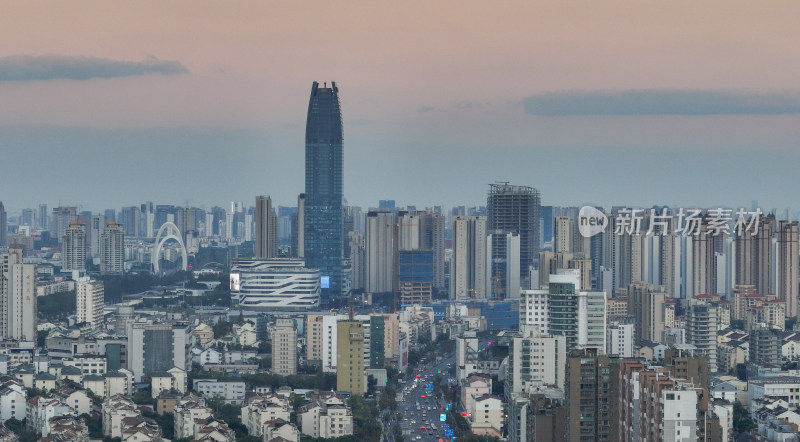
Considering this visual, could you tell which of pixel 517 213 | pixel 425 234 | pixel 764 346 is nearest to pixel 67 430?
pixel 764 346

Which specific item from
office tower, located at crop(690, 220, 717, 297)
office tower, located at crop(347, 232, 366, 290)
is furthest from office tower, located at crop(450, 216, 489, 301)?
office tower, located at crop(690, 220, 717, 297)

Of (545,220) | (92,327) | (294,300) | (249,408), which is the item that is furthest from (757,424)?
(545,220)

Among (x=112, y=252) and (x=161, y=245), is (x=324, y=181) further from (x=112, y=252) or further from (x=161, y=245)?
(x=161, y=245)

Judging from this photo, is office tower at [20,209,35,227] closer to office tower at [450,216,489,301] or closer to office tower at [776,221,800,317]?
office tower at [450,216,489,301]

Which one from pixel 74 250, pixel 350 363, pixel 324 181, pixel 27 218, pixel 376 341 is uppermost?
pixel 324 181

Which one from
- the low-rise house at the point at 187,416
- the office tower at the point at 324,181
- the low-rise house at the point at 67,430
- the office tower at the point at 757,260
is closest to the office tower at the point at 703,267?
the office tower at the point at 757,260

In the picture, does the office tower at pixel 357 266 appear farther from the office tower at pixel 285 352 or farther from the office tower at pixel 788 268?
the office tower at pixel 285 352

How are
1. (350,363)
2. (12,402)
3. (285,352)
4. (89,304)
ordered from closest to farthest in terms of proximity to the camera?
1. (12,402)
2. (350,363)
3. (285,352)
4. (89,304)
